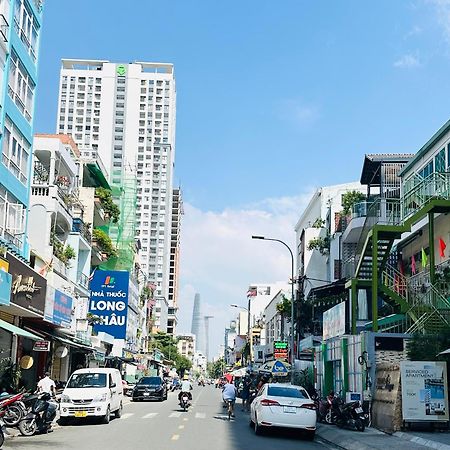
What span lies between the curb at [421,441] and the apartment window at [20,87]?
69.5 feet

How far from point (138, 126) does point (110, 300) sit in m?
121

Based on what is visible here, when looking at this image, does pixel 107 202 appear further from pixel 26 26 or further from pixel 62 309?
pixel 26 26

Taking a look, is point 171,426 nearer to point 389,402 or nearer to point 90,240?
point 389,402

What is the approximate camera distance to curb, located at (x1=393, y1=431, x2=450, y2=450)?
15812 millimetres

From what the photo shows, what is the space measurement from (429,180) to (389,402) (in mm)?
9213

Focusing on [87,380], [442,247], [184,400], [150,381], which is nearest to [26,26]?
[87,380]

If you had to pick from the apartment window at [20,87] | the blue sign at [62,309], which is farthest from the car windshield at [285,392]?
the apartment window at [20,87]

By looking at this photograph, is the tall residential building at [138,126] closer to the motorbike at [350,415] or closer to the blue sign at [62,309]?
the blue sign at [62,309]

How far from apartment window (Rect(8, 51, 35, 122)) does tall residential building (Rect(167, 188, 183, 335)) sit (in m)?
159

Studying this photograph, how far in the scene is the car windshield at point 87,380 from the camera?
2342 cm

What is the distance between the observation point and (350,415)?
68.2 ft

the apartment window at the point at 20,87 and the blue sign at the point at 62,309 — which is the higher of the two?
the apartment window at the point at 20,87

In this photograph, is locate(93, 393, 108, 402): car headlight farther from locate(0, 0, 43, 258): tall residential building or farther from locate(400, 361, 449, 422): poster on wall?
locate(400, 361, 449, 422): poster on wall

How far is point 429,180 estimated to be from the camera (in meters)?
25.7
